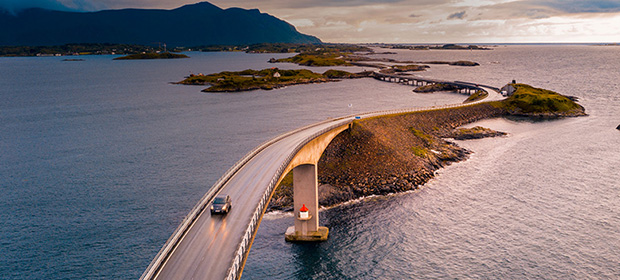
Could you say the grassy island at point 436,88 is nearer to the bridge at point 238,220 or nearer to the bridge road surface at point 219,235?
the bridge at point 238,220

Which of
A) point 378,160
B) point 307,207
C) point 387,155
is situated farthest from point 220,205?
point 387,155

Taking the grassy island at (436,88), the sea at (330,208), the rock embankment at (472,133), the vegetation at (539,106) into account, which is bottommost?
the sea at (330,208)

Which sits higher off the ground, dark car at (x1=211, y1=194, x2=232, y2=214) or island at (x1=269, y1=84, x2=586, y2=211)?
dark car at (x1=211, y1=194, x2=232, y2=214)

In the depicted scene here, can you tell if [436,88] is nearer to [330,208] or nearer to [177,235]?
Answer: [330,208]

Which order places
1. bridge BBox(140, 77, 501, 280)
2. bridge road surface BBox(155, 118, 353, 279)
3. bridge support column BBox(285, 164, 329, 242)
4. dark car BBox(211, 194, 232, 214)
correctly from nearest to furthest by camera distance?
bridge road surface BBox(155, 118, 353, 279)
bridge BBox(140, 77, 501, 280)
dark car BBox(211, 194, 232, 214)
bridge support column BBox(285, 164, 329, 242)

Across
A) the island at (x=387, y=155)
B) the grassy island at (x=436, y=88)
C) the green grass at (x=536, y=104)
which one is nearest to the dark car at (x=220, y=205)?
the island at (x=387, y=155)

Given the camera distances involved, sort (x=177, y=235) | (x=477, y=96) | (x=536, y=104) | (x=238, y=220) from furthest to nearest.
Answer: (x=477, y=96) < (x=536, y=104) < (x=238, y=220) < (x=177, y=235)

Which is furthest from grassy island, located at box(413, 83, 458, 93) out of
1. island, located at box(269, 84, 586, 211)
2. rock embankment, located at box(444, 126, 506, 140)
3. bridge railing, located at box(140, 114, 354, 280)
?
bridge railing, located at box(140, 114, 354, 280)

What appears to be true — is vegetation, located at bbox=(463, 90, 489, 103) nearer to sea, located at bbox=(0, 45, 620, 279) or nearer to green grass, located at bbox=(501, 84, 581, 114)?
green grass, located at bbox=(501, 84, 581, 114)
